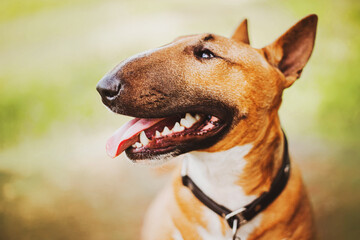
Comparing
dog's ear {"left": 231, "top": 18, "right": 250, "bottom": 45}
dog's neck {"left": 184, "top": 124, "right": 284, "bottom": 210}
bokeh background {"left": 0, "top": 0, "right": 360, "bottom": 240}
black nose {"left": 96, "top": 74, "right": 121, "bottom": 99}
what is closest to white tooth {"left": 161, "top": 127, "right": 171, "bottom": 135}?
dog's neck {"left": 184, "top": 124, "right": 284, "bottom": 210}

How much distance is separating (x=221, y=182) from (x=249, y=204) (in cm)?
20

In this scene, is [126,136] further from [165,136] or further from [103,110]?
[103,110]

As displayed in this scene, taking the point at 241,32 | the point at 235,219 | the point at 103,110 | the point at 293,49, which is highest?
the point at 103,110

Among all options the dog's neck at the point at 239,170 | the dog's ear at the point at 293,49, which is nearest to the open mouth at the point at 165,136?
the dog's neck at the point at 239,170

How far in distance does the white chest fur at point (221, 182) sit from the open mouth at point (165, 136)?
0.54ft

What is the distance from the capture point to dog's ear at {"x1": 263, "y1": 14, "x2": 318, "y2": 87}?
A: 209 centimetres

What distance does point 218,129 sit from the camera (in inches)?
73.2

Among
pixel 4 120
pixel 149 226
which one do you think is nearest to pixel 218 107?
pixel 149 226

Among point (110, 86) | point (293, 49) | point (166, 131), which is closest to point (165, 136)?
point (166, 131)

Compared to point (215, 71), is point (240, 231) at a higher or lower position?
lower

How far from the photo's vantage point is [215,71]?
1.85 m

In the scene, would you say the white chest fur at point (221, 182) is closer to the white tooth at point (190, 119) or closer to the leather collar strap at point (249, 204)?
the leather collar strap at point (249, 204)

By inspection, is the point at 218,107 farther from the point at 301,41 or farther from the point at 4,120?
the point at 4,120

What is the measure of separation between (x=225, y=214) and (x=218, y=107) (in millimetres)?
615
